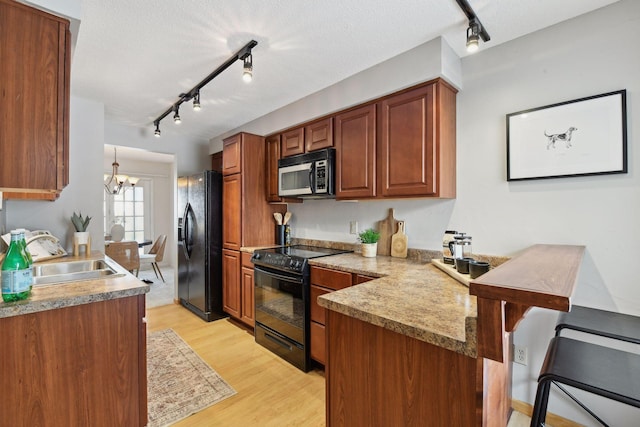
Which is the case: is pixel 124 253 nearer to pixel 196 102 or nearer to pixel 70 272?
pixel 70 272

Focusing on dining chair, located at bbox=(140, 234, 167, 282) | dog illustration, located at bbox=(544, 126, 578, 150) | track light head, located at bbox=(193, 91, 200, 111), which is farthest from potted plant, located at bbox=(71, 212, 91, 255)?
dog illustration, located at bbox=(544, 126, 578, 150)

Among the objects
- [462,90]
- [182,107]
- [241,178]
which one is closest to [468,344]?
[462,90]

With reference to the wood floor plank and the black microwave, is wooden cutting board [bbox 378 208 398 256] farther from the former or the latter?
the wood floor plank

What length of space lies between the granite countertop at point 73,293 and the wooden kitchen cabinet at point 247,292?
1.50 m

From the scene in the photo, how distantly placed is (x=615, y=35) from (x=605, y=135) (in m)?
0.55

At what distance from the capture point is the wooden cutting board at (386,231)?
2.54 m

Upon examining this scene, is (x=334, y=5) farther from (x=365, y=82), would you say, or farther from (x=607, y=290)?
(x=607, y=290)

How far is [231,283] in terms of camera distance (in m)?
3.41

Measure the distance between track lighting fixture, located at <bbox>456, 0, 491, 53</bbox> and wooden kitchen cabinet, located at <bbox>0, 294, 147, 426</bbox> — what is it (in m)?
2.29

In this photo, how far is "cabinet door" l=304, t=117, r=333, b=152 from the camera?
104 inches

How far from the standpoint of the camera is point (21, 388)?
1220mm

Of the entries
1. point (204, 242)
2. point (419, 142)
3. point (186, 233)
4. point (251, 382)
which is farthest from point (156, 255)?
point (419, 142)

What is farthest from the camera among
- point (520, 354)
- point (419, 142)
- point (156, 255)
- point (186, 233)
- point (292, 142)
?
point (156, 255)

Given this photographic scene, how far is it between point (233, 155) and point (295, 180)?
965 millimetres
